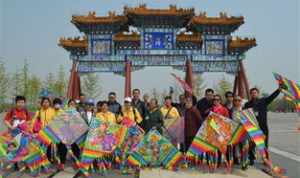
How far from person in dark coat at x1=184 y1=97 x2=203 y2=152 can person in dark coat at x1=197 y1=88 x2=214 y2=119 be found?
1.01 ft

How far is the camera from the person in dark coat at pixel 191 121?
22.8ft

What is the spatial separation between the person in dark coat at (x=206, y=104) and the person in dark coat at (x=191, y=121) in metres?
0.31

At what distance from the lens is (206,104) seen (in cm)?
736

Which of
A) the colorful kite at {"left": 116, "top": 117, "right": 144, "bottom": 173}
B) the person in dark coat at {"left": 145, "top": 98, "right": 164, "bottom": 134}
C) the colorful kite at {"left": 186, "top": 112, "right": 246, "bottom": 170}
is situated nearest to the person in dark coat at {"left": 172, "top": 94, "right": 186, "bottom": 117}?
the person in dark coat at {"left": 145, "top": 98, "right": 164, "bottom": 134}

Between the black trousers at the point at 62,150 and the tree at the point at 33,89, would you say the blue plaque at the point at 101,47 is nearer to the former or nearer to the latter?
the black trousers at the point at 62,150

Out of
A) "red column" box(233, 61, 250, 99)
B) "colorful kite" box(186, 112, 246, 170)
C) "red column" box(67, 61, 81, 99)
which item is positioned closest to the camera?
"colorful kite" box(186, 112, 246, 170)

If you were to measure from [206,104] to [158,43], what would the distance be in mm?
10799

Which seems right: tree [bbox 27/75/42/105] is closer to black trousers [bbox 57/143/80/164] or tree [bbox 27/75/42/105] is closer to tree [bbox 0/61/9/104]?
tree [bbox 0/61/9/104]

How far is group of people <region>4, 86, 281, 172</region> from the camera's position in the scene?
270 inches

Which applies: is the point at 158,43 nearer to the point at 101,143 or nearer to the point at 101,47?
the point at 101,47

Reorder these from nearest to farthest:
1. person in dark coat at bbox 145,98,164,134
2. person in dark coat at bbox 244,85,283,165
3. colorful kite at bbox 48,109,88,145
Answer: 1. colorful kite at bbox 48,109,88,145
2. person in dark coat at bbox 244,85,283,165
3. person in dark coat at bbox 145,98,164,134

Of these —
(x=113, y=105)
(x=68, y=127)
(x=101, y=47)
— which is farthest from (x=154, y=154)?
(x=101, y=47)

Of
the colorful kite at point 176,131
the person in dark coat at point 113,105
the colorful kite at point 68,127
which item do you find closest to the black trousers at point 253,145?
the colorful kite at point 176,131

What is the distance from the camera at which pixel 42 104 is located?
6.96 m
